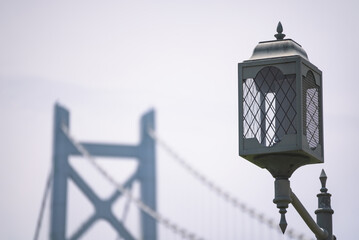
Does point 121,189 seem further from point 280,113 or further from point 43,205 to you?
point 280,113

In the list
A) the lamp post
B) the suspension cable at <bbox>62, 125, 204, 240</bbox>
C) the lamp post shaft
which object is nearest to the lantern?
the lamp post

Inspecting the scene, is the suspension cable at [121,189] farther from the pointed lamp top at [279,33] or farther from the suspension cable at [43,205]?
the pointed lamp top at [279,33]

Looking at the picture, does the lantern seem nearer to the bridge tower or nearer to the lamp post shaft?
the lamp post shaft

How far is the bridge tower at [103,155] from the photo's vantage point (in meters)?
38.2

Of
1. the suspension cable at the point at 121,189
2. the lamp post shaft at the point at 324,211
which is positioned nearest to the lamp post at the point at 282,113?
the lamp post shaft at the point at 324,211

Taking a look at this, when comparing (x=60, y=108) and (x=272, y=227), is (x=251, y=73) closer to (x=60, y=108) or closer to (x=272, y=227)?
(x=272, y=227)

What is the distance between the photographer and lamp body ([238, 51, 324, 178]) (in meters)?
4.93

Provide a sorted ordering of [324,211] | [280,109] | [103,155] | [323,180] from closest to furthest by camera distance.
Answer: [280,109]
[324,211]
[323,180]
[103,155]

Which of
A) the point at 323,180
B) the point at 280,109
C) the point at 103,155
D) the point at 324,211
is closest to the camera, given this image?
the point at 280,109

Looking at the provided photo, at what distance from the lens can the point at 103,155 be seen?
127 feet

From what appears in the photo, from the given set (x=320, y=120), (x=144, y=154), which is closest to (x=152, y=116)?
(x=144, y=154)

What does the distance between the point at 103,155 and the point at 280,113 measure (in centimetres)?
3386

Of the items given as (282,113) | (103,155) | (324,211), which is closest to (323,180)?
(324,211)

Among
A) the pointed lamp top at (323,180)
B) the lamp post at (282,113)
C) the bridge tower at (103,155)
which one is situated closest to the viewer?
the lamp post at (282,113)
